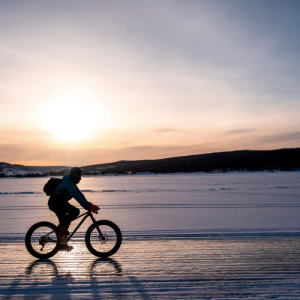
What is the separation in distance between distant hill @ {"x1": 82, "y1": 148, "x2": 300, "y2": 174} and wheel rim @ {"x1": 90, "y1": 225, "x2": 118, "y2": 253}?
10566 centimetres

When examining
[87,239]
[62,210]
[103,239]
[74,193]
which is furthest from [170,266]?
[62,210]

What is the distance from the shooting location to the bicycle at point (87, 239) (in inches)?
281

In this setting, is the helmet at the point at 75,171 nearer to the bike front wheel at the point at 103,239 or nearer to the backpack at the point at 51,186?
the backpack at the point at 51,186

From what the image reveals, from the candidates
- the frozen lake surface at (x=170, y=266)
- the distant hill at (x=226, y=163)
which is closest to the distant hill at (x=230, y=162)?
the distant hill at (x=226, y=163)

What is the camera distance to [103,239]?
726 centimetres

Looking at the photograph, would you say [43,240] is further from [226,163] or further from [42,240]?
[226,163]

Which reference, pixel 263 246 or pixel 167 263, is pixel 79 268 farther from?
pixel 263 246

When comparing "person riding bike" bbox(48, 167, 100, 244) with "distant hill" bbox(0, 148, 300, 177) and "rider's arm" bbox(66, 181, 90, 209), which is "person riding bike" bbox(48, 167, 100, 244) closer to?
"rider's arm" bbox(66, 181, 90, 209)

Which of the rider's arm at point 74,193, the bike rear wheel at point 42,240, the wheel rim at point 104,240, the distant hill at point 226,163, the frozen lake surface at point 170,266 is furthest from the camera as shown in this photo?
the distant hill at point 226,163

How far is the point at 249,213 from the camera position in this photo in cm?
1405

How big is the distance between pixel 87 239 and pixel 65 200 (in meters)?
0.93

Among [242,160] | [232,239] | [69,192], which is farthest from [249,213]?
[242,160]

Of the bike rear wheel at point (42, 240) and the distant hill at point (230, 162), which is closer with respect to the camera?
the bike rear wheel at point (42, 240)

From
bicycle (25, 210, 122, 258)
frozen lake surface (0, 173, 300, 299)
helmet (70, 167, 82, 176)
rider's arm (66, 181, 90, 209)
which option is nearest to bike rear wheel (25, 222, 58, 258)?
bicycle (25, 210, 122, 258)
